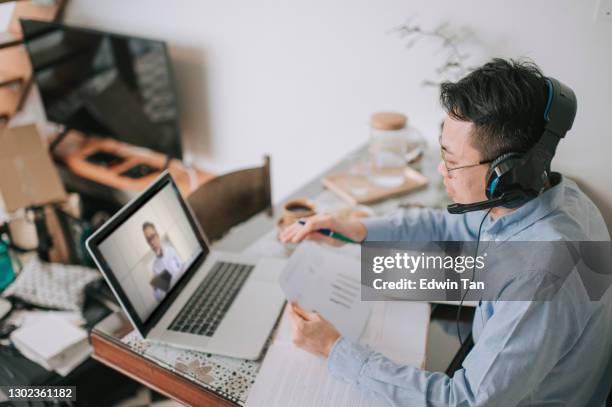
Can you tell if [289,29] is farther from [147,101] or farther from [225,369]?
[225,369]

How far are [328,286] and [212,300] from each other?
0.27 meters

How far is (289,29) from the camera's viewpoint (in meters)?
1.94

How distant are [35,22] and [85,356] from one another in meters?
1.78

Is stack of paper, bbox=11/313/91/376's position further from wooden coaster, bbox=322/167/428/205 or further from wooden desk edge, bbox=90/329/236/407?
wooden coaster, bbox=322/167/428/205

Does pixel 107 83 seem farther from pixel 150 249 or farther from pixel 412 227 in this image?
pixel 412 227

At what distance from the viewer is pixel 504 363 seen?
72 centimetres

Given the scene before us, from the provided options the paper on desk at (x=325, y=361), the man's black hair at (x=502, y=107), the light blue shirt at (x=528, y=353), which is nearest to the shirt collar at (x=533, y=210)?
the light blue shirt at (x=528, y=353)

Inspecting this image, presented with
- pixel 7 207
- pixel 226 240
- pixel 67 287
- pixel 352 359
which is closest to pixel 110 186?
pixel 7 207

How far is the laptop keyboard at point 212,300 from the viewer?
1.02 metres

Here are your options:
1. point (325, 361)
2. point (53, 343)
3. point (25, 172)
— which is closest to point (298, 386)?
point (325, 361)

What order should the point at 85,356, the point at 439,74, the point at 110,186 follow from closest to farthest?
the point at 85,356 < the point at 439,74 < the point at 110,186

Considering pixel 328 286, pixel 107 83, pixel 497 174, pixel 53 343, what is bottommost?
pixel 53 343

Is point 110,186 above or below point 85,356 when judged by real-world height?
above

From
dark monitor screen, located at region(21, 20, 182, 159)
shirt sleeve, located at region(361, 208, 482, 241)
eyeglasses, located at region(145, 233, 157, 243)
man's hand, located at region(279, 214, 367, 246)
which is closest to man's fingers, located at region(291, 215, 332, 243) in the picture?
man's hand, located at region(279, 214, 367, 246)
